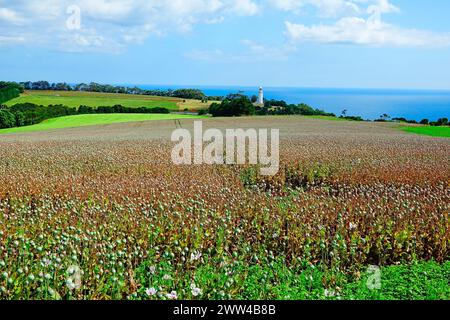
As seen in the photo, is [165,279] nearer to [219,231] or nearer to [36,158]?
[219,231]

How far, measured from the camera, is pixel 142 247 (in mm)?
7094

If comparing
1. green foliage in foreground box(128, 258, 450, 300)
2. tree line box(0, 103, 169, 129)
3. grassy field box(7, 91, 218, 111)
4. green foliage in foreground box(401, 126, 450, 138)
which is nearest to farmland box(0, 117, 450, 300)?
green foliage in foreground box(128, 258, 450, 300)

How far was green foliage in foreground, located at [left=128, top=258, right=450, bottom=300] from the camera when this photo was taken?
18.0 feet

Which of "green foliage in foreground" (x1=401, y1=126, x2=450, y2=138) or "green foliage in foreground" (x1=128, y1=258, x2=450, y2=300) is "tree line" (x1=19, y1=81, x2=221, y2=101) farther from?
"green foliage in foreground" (x1=128, y1=258, x2=450, y2=300)

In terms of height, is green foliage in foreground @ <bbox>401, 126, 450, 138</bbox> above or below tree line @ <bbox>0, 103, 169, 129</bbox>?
below

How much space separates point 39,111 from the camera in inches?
2516

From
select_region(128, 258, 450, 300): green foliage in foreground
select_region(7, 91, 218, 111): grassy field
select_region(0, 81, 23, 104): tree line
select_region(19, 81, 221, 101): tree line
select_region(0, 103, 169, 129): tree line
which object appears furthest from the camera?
select_region(19, 81, 221, 101): tree line

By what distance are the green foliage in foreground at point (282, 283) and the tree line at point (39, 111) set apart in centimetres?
5844

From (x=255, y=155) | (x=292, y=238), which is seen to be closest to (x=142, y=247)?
(x=292, y=238)

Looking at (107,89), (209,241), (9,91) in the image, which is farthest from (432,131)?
(107,89)

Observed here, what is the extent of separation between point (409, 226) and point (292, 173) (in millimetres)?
6944

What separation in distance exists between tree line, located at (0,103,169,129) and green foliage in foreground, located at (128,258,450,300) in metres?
58.4

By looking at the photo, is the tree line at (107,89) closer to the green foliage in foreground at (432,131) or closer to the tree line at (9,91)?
the tree line at (9,91)

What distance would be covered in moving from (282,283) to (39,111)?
6348cm
